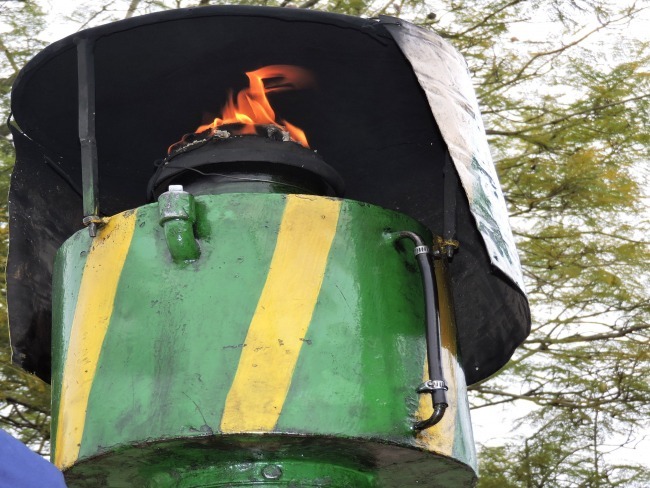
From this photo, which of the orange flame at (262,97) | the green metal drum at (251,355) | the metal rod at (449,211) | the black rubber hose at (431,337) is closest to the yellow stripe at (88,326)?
the green metal drum at (251,355)

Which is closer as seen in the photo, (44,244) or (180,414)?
(180,414)

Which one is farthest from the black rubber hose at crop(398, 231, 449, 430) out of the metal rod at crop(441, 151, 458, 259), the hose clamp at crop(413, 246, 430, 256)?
the metal rod at crop(441, 151, 458, 259)

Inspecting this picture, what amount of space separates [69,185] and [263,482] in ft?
5.07

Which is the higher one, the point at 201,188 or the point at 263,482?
the point at 201,188

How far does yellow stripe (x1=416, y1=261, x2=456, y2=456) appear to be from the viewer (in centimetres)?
286

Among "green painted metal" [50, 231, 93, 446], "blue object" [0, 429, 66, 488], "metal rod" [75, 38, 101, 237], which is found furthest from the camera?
"metal rod" [75, 38, 101, 237]

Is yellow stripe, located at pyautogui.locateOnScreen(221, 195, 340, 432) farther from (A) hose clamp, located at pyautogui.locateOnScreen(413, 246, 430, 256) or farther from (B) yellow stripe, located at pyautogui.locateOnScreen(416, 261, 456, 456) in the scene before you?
(B) yellow stripe, located at pyautogui.locateOnScreen(416, 261, 456, 456)

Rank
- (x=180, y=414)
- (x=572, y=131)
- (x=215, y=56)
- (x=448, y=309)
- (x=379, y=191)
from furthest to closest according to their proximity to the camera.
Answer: (x=572, y=131), (x=379, y=191), (x=215, y=56), (x=448, y=309), (x=180, y=414)

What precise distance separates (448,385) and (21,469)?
1.31m

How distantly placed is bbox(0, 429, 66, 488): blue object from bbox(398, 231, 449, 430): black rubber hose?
992 mm

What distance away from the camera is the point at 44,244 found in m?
3.84

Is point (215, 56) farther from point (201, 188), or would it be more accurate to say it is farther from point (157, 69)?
point (201, 188)

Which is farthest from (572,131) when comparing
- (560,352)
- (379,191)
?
(379,191)

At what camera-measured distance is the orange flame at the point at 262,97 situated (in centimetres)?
359
